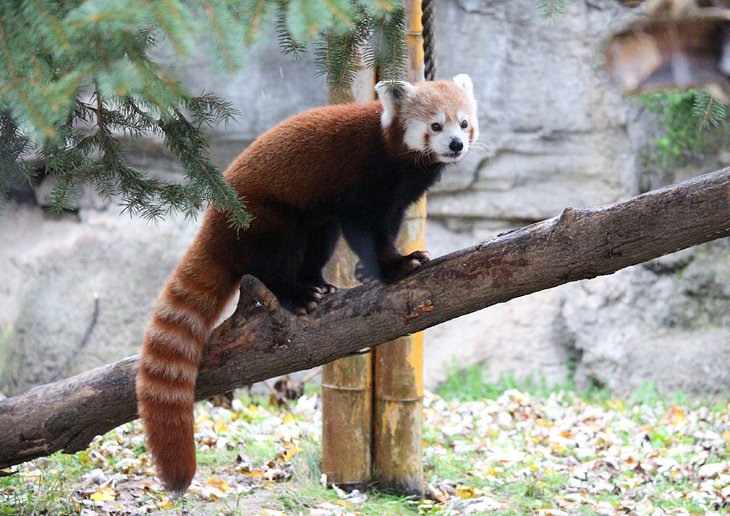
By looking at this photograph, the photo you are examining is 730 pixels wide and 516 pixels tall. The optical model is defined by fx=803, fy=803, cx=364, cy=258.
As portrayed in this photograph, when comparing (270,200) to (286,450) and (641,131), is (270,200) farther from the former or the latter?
(641,131)

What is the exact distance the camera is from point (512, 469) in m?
4.80

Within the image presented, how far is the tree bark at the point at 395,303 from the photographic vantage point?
288 centimetres

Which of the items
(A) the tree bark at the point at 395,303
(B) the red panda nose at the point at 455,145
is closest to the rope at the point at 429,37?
(B) the red panda nose at the point at 455,145

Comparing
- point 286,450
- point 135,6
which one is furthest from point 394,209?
point 135,6

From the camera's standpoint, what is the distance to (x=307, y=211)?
3719 mm

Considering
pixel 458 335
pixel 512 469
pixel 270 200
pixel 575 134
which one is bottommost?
pixel 512 469

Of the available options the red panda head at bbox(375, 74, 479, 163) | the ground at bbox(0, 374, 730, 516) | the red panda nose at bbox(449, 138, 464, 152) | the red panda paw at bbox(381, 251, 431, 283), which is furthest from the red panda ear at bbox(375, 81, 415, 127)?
the ground at bbox(0, 374, 730, 516)

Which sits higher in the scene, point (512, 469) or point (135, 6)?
point (135, 6)

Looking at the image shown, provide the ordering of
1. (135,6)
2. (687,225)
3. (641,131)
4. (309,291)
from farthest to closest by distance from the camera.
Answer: (641,131), (309,291), (687,225), (135,6)

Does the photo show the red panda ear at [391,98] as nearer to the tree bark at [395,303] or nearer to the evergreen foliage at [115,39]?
the tree bark at [395,303]

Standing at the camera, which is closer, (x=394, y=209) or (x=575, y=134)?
(x=394, y=209)

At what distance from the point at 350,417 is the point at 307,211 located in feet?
4.08

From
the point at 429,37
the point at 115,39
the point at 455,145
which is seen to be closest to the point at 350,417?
the point at 455,145

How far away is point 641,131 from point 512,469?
12.2 feet
